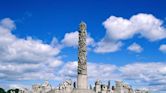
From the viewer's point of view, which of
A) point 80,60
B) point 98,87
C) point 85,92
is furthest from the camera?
point 98,87

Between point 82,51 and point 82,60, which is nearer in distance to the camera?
point 82,60

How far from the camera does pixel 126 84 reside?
42812mm

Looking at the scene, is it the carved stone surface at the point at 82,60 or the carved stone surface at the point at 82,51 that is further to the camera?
the carved stone surface at the point at 82,51

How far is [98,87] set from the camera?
4103cm

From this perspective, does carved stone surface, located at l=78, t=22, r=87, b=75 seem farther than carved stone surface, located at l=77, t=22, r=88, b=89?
Yes

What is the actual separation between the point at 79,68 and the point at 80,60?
3.54 feet

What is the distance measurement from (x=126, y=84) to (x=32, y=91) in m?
12.7

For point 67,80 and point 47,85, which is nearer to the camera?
point 67,80

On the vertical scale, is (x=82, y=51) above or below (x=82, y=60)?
above

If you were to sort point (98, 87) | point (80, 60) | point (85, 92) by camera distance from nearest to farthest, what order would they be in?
point (85, 92)
point (80, 60)
point (98, 87)

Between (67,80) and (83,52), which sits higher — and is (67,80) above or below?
below

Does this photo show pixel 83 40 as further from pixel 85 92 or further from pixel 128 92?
pixel 128 92

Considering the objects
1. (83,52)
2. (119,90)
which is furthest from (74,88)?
(119,90)

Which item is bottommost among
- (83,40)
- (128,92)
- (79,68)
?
(128,92)
